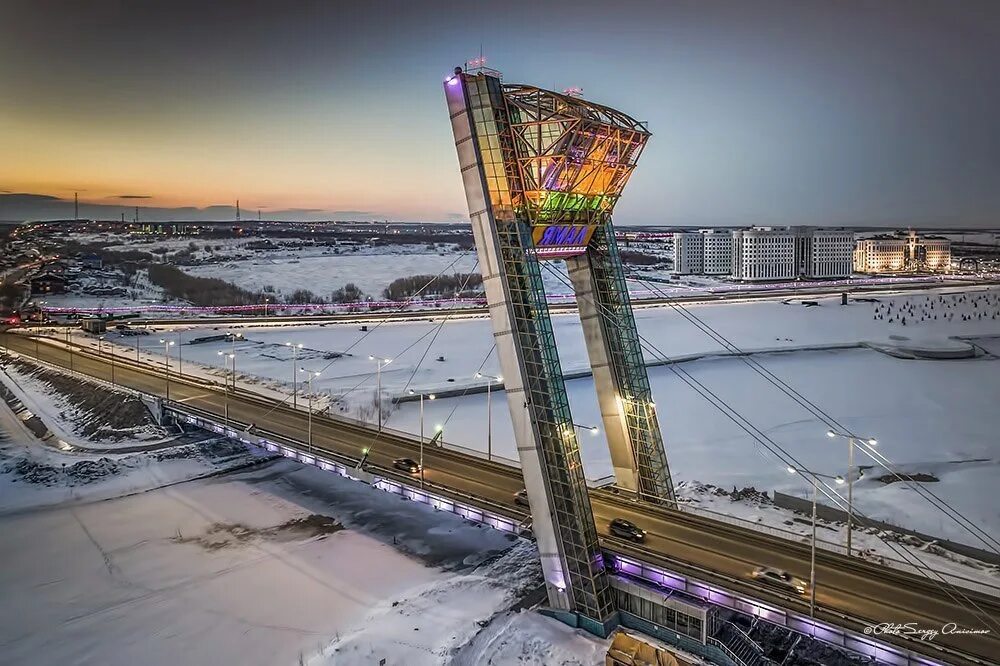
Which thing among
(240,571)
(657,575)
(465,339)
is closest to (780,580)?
(657,575)

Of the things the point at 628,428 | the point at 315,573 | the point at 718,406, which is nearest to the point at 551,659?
the point at 628,428

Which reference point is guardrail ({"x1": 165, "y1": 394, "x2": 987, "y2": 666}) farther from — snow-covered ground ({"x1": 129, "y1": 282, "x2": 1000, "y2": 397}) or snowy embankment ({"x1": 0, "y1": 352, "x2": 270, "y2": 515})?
snow-covered ground ({"x1": 129, "y1": 282, "x2": 1000, "y2": 397})

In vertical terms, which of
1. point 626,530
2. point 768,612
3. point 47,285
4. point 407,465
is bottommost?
point 768,612

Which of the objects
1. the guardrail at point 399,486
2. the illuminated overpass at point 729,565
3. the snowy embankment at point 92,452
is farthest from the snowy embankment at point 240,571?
the illuminated overpass at point 729,565

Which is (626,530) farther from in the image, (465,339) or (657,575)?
(465,339)

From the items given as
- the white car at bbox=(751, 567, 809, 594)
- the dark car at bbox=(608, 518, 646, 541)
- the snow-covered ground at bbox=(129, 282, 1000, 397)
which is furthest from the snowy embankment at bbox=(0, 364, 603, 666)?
the snow-covered ground at bbox=(129, 282, 1000, 397)

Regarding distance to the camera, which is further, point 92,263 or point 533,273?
point 92,263
